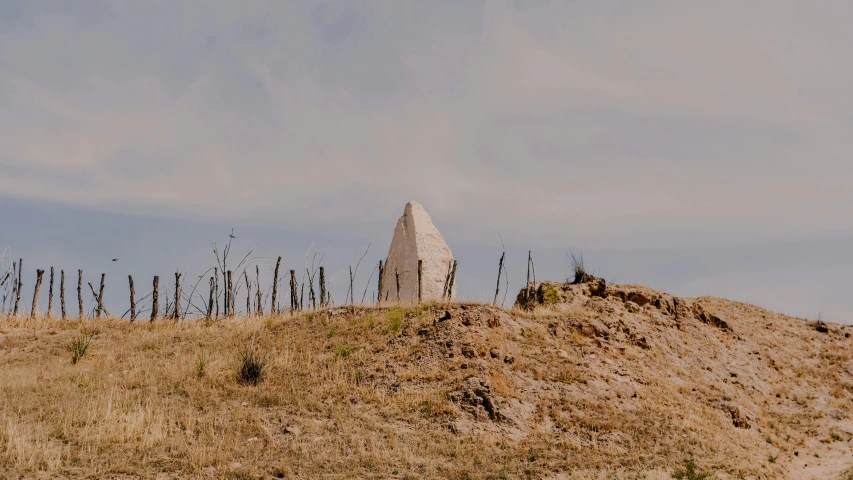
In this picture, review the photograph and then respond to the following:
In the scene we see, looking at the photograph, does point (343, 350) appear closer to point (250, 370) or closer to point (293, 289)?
point (250, 370)

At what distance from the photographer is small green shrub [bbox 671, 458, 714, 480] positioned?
12586mm

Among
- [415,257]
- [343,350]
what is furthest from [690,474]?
[415,257]

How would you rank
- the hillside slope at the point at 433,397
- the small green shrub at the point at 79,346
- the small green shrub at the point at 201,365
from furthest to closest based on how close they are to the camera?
the small green shrub at the point at 79,346, the small green shrub at the point at 201,365, the hillside slope at the point at 433,397

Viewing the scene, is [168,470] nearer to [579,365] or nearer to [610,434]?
[610,434]

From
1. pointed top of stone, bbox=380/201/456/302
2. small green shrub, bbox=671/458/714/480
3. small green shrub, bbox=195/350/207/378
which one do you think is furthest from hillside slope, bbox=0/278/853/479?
pointed top of stone, bbox=380/201/456/302

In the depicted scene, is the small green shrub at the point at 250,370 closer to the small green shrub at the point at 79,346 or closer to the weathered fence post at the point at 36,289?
the small green shrub at the point at 79,346

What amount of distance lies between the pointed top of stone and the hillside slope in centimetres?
859

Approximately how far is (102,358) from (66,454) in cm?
811

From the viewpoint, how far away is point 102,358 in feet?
61.7

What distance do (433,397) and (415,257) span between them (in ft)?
54.0

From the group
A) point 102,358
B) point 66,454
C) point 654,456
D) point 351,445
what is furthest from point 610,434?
point 102,358

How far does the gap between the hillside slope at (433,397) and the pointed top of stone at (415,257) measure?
859cm

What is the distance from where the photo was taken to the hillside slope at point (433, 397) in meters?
12.3

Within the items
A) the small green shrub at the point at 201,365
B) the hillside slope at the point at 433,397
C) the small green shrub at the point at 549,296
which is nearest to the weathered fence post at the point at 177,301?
the hillside slope at the point at 433,397
